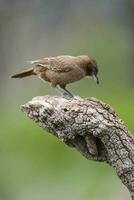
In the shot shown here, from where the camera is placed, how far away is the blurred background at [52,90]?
1166cm

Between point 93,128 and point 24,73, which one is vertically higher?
point 24,73

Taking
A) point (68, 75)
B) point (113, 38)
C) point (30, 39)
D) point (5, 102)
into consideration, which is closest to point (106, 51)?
point (113, 38)

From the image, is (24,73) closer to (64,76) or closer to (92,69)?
(64,76)

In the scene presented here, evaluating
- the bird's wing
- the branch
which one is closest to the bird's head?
the bird's wing

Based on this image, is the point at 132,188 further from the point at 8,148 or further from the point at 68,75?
the point at 8,148

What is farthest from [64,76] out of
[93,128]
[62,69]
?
[93,128]

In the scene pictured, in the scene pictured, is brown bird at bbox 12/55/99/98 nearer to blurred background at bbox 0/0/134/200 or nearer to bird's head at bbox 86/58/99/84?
bird's head at bbox 86/58/99/84

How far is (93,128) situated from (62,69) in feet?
6.26

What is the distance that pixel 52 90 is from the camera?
19203mm

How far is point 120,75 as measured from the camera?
25969mm

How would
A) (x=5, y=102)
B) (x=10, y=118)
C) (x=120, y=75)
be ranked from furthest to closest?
(x=120, y=75) < (x=5, y=102) < (x=10, y=118)

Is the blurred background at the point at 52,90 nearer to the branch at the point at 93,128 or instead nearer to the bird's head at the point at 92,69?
the bird's head at the point at 92,69

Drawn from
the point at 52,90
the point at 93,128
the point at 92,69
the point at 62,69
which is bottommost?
the point at 93,128

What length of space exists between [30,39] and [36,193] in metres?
16.1
